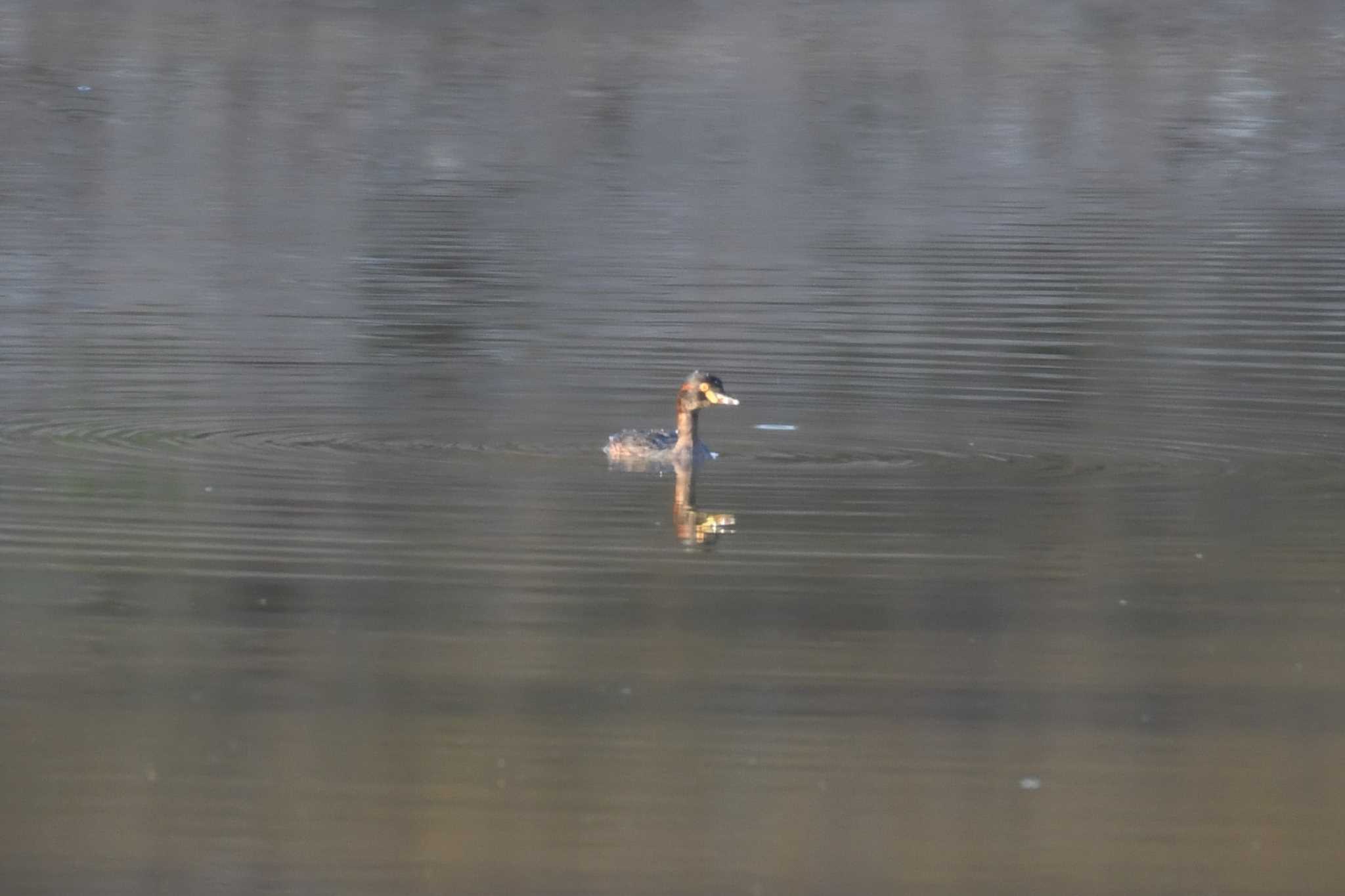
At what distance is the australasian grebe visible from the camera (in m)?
14.0

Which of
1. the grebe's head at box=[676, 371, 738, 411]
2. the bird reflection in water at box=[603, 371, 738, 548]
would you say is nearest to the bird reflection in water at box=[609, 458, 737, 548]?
the bird reflection in water at box=[603, 371, 738, 548]

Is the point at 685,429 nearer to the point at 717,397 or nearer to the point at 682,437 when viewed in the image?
the point at 682,437

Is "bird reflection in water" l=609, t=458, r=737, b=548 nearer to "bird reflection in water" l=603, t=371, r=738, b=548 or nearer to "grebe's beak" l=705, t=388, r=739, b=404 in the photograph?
"bird reflection in water" l=603, t=371, r=738, b=548

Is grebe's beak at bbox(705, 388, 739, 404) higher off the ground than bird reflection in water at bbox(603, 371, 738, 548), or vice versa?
grebe's beak at bbox(705, 388, 739, 404)

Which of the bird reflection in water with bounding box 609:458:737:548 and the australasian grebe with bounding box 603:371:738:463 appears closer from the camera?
the bird reflection in water with bounding box 609:458:737:548

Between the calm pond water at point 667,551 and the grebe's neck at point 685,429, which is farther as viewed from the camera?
the grebe's neck at point 685,429

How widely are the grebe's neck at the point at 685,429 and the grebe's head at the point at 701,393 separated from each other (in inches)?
0.7

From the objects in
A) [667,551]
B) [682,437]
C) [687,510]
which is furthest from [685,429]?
[667,551]

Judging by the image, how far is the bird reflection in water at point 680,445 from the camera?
13.9m

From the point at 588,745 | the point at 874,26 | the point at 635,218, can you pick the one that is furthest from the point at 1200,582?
the point at 874,26

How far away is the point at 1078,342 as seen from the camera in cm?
1945

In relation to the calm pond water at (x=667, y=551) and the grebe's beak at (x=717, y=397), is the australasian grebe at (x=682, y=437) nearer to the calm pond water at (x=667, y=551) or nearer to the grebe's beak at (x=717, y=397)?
the grebe's beak at (x=717, y=397)

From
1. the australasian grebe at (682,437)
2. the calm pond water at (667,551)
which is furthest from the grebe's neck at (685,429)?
the calm pond water at (667,551)

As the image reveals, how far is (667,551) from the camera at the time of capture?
11.8 metres
